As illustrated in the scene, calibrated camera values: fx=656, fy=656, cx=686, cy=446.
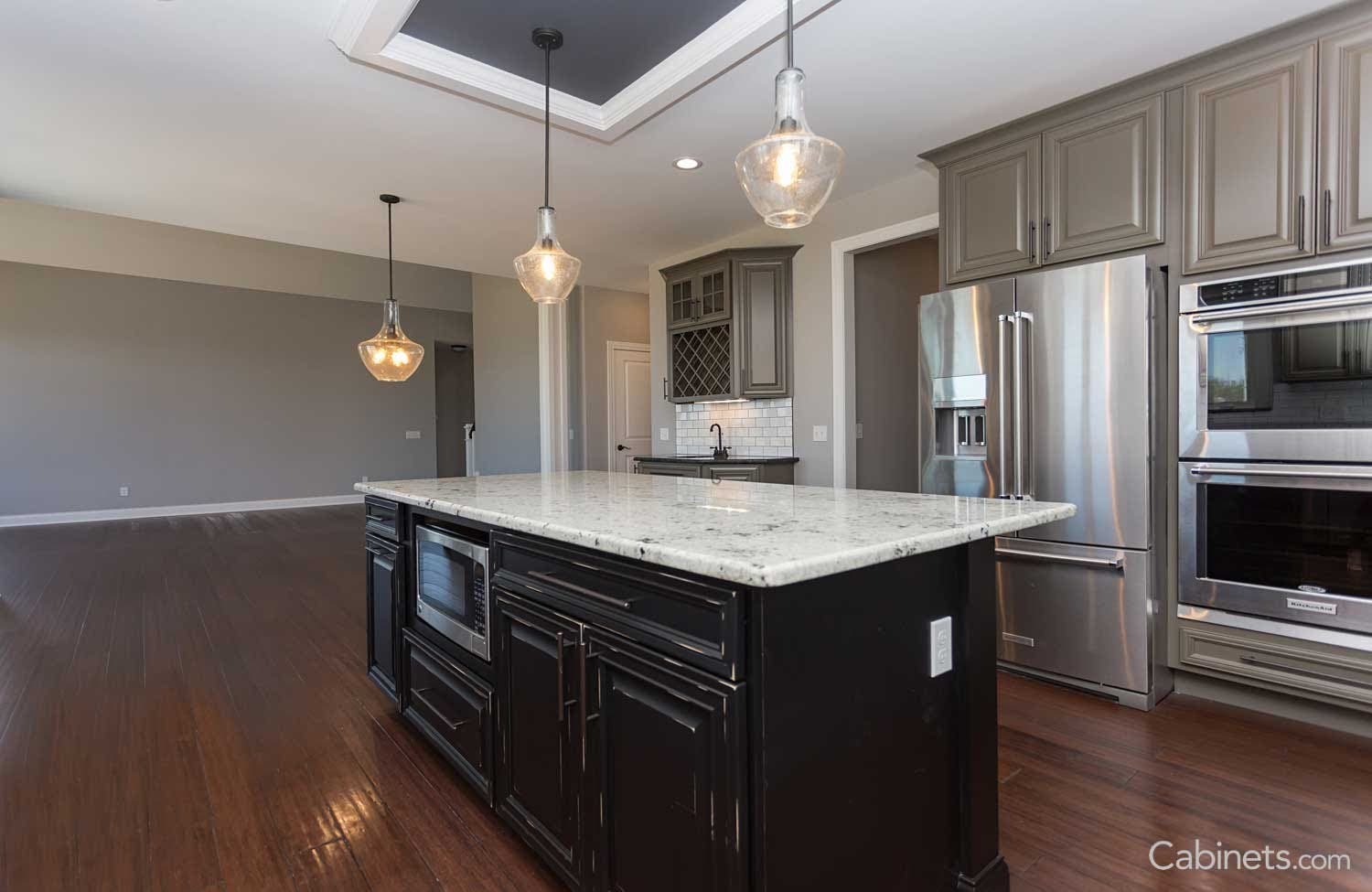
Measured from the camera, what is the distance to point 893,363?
4.77 metres

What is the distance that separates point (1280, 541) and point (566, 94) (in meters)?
3.36

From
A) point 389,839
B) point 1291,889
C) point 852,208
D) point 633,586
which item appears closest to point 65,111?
point 389,839

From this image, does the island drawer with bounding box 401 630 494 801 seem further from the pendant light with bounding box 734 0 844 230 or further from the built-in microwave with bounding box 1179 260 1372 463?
the built-in microwave with bounding box 1179 260 1372 463

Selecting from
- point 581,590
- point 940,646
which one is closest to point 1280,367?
point 940,646

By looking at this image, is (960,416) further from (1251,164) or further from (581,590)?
(581,590)

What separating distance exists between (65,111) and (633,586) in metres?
3.75

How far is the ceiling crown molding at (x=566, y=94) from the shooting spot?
2295mm

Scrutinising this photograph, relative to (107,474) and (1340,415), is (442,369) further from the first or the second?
(1340,415)

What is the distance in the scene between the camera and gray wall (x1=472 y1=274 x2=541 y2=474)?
7.31m

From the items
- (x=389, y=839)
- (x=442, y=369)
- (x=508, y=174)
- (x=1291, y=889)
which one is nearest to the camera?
(x=1291, y=889)

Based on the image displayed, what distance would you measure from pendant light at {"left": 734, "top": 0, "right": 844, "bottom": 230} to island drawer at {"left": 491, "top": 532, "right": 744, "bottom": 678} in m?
1.17

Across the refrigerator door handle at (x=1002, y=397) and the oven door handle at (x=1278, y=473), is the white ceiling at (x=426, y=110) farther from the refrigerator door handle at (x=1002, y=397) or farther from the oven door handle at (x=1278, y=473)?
the oven door handle at (x=1278, y=473)

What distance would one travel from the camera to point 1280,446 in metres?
2.27

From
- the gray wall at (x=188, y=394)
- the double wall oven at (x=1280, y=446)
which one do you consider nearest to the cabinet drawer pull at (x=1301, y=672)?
the double wall oven at (x=1280, y=446)
